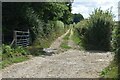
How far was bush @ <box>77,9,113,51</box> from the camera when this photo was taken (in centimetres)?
2238

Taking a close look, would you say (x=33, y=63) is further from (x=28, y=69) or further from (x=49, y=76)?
(x=49, y=76)

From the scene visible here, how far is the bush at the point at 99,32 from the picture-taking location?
22.4m

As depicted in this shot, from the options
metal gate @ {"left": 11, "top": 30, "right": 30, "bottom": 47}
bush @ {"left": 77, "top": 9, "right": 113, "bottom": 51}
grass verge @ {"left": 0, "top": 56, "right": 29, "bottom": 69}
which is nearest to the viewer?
grass verge @ {"left": 0, "top": 56, "right": 29, "bottom": 69}

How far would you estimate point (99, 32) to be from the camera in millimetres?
22766


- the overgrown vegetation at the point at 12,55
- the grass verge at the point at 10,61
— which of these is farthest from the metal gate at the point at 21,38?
the grass verge at the point at 10,61

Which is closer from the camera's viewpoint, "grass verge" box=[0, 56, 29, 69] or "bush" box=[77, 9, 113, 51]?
"grass verge" box=[0, 56, 29, 69]

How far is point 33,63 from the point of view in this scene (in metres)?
13.9

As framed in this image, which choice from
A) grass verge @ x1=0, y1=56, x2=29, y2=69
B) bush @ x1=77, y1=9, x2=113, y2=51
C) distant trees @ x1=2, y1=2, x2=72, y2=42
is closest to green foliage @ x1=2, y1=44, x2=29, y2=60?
grass verge @ x1=0, y1=56, x2=29, y2=69

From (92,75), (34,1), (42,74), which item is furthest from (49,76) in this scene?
(34,1)

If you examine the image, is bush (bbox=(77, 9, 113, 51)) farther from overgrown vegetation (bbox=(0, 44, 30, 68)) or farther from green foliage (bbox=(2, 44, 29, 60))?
overgrown vegetation (bbox=(0, 44, 30, 68))

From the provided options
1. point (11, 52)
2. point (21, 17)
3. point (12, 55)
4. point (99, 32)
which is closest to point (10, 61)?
point (12, 55)

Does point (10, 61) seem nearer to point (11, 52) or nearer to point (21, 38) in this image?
point (11, 52)

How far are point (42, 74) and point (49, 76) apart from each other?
0.51 m

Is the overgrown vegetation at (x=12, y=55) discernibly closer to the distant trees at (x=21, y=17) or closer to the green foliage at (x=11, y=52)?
the green foliage at (x=11, y=52)
